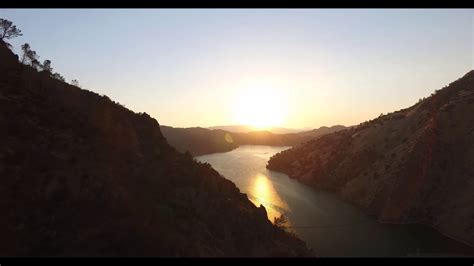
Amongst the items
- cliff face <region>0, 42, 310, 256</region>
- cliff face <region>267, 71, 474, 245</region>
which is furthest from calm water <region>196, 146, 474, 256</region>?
cliff face <region>0, 42, 310, 256</region>

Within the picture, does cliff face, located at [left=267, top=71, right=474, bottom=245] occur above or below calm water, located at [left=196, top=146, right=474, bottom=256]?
above

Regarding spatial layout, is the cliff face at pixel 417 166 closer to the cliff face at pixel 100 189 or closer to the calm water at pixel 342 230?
the calm water at pixel 342 230

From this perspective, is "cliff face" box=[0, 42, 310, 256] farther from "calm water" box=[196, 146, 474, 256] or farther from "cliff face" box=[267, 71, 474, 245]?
"cliff face" box=[267, 71, 474, 245]

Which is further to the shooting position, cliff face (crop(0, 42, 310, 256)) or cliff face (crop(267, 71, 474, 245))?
cliff face (crop(267, 71, 474, 245))

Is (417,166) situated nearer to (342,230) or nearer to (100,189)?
(342,230)

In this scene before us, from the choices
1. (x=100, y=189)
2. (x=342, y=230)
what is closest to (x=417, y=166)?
(x=342, y=230)
